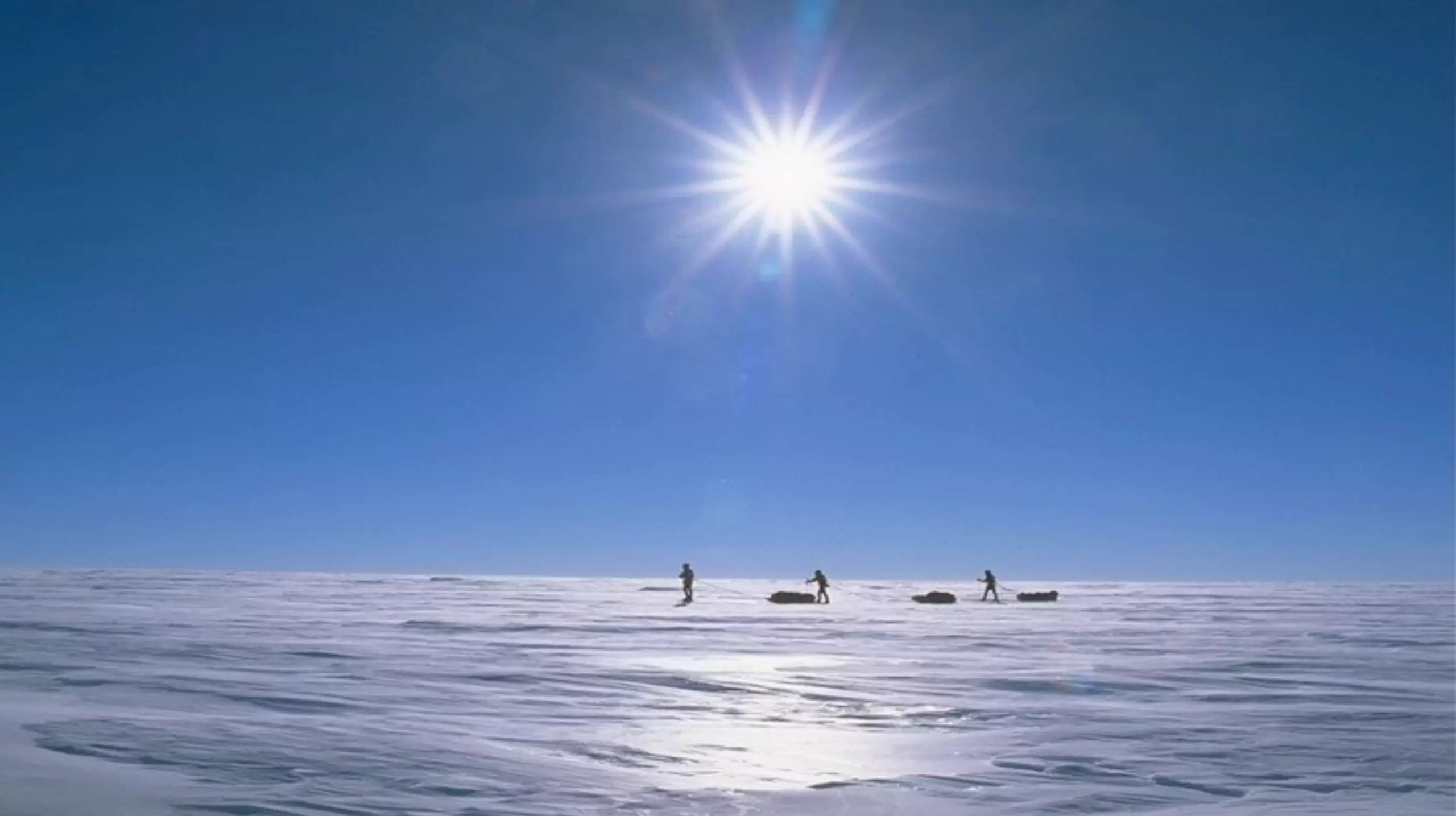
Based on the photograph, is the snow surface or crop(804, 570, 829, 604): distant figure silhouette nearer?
the snow surface

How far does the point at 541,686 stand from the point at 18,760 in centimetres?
509

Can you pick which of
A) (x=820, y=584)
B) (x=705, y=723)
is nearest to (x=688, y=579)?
(x=820, y=584)

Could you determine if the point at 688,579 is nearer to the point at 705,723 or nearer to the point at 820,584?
the point at 820,584

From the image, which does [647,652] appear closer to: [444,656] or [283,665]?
[444,656]

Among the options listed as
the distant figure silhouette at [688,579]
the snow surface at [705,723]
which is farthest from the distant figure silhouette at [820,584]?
the snow surface at [705,723]

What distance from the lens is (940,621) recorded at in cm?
2347

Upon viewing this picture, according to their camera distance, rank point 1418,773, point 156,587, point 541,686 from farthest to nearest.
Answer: point 156,587
point 541,686
point 1418,773

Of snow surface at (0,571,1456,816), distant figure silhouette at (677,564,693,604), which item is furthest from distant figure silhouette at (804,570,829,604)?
snow surface at (0,571,1456,816)

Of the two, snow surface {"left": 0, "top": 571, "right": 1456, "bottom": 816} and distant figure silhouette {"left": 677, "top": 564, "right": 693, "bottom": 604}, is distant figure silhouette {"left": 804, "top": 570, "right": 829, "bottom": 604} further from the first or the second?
snow surface {"left": 0, "top": 571, "right": 1456, "bottom": 816}

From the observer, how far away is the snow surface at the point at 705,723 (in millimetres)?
5859

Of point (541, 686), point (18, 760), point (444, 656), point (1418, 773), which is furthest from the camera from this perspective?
point (444, 656)

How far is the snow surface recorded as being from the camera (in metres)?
5.86

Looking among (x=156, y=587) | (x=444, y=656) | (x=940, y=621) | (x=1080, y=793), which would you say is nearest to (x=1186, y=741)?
(x=1080, y=793)

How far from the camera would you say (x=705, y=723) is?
8.44m
